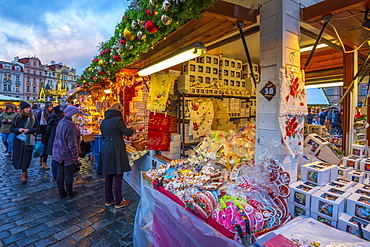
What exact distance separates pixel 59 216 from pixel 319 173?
3.93 m

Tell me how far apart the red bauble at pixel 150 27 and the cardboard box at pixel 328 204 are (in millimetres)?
2259

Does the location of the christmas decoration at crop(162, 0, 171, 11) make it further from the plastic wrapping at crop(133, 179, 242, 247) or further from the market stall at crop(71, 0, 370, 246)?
the plastic wrapping at crop(133, 179, 242, 247)

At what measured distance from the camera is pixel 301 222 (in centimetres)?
163

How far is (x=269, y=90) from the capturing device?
217cm

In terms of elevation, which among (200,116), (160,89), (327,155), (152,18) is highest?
(152,18)

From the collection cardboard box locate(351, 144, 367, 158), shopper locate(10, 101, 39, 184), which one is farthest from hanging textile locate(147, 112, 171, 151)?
cardboard box locate(351, 144, 367, 158)

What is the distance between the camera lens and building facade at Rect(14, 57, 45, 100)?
156ft

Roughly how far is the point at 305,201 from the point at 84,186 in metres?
4.64

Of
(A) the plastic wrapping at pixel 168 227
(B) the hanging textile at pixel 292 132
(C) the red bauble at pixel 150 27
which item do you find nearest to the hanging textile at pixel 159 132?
(A) the plastic wrapping at pixel 168 227

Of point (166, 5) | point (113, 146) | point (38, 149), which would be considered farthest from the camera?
point (38, 149)

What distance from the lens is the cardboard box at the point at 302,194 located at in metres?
1.83

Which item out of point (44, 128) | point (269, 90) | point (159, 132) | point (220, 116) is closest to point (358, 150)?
point (269, 90)

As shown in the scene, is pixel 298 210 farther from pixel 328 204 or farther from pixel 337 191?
pixel 337 191

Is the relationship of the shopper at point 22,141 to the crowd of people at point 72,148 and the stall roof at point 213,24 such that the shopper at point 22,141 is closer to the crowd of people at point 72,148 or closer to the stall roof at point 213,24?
the crowd of people at point 72,148
